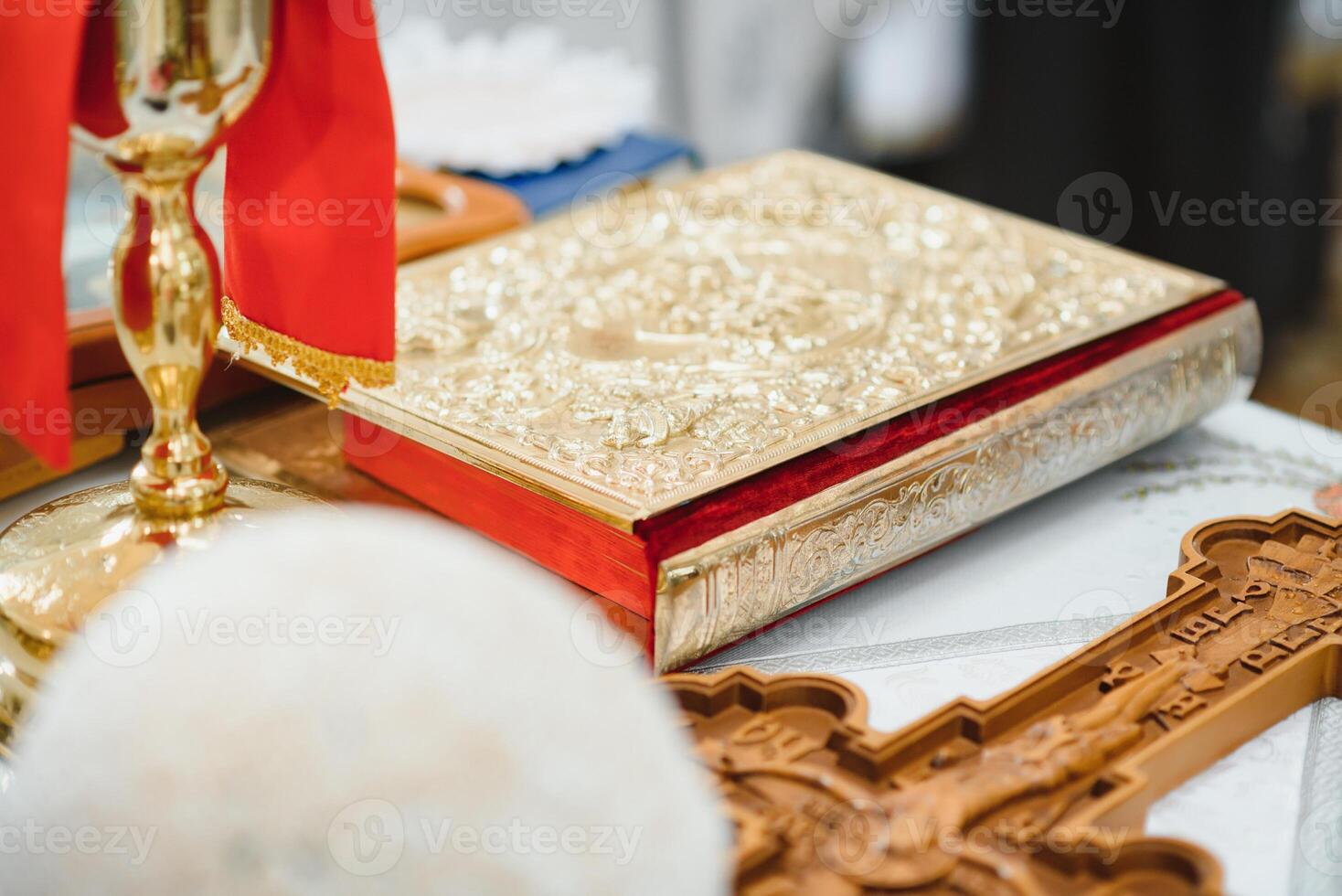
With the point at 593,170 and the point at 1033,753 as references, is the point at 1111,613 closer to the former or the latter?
the point at 1033,753

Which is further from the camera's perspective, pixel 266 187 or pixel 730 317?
pixel 730 317

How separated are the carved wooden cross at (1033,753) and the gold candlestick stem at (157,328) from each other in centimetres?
26

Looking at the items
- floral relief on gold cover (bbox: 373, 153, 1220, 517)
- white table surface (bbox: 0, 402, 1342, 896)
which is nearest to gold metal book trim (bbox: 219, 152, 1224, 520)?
floral relief on gold cover (bbox: 373, 153, 1220, 517)

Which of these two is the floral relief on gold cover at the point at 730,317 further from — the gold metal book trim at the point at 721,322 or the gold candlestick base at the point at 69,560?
the gold candlestick base at the point at 69,560

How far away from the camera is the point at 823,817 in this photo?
57 cm

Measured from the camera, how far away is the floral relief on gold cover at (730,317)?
78 centimetres

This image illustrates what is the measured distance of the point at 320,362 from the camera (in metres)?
0.73

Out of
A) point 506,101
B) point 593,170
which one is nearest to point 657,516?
point 593,170

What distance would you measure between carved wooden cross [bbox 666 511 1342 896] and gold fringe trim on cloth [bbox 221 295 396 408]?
221mm

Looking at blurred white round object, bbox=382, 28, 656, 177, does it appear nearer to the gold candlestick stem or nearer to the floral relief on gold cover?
the floral relief on gold cover

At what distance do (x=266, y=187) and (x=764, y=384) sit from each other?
0.30m

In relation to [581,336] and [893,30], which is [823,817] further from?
[893,30]

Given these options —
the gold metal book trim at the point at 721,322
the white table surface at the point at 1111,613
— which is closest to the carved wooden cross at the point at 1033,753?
the white table surface at the point at 1111,613

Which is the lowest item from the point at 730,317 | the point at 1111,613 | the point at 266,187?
the point at 1111,613
